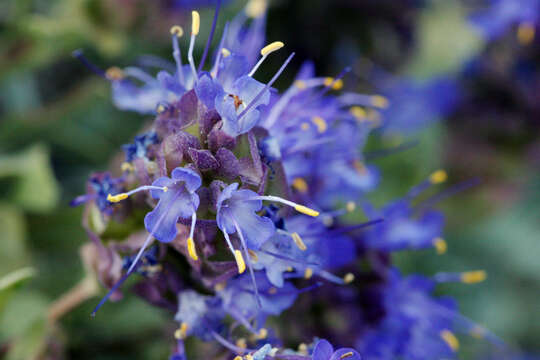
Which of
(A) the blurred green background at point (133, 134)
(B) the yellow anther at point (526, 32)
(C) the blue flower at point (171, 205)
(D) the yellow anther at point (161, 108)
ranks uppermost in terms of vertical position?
(B) the yellow anther at point (526, 32)

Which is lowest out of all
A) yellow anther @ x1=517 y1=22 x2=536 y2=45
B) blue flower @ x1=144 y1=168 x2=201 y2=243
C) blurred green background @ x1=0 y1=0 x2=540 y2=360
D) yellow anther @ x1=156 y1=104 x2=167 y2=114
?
blurred green background @ x1=0 y1=0 x2=540 y2=360

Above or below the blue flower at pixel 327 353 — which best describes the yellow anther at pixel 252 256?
above

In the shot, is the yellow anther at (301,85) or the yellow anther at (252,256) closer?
the yellow anther at (252,256)

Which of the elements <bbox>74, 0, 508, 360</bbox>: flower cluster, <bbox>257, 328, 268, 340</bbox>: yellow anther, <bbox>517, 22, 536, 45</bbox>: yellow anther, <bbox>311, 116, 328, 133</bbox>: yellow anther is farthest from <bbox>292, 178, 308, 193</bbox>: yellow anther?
<bbox>517, 22, 536, 45</bbox>: yellow anther

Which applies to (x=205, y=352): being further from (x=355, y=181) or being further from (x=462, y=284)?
(x=462, y=284)

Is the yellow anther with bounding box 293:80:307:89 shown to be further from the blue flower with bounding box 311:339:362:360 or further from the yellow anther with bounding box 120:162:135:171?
the blue flower with bounding box 311:339:362:360

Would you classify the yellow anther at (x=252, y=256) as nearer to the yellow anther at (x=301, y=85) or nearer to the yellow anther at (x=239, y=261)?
the yellow anther at (x=239, y=261)

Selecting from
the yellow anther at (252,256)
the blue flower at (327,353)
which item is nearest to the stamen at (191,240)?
the yellow anther at (252,256)

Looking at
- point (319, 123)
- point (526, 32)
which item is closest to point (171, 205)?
point (319, 123)
